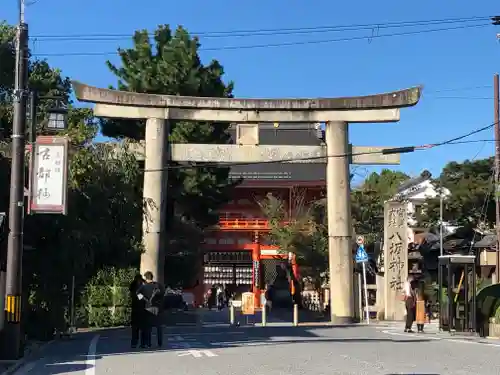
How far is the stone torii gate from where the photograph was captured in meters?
25.5

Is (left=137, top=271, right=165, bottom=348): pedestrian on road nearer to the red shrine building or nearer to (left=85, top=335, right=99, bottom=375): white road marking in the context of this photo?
(left=85, top=335, right=99, bottom=375): white road marking

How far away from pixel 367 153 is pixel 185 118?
6.99 meters

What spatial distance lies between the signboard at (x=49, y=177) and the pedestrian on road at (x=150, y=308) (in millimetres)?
2782

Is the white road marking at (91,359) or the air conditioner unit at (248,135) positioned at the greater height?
the air conditioner unit at (248,135)

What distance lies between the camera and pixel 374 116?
2653 cm

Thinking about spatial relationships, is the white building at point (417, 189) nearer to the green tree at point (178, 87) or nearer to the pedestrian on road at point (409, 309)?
the green tree at point (178, 87)

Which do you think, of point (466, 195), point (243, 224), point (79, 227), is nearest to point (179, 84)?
point (79, 227)

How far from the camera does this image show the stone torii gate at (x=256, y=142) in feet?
83.7

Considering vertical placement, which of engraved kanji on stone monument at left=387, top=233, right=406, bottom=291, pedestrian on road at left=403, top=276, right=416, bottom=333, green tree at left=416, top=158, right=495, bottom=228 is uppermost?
green tree at left=416, top=158, right=495, bottom=228

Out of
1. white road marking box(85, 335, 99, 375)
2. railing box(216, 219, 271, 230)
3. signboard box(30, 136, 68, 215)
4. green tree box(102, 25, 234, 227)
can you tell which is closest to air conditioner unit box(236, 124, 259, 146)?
green tree box(102, 25, 234, 227)

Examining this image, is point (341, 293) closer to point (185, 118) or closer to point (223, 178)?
point (185, 118)

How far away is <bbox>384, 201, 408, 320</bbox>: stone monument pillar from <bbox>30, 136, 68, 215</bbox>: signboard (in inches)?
615

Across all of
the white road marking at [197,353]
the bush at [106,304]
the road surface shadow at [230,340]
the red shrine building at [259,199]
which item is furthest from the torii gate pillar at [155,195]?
the red shrine building at [259,199]

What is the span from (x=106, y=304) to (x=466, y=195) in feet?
64.0
